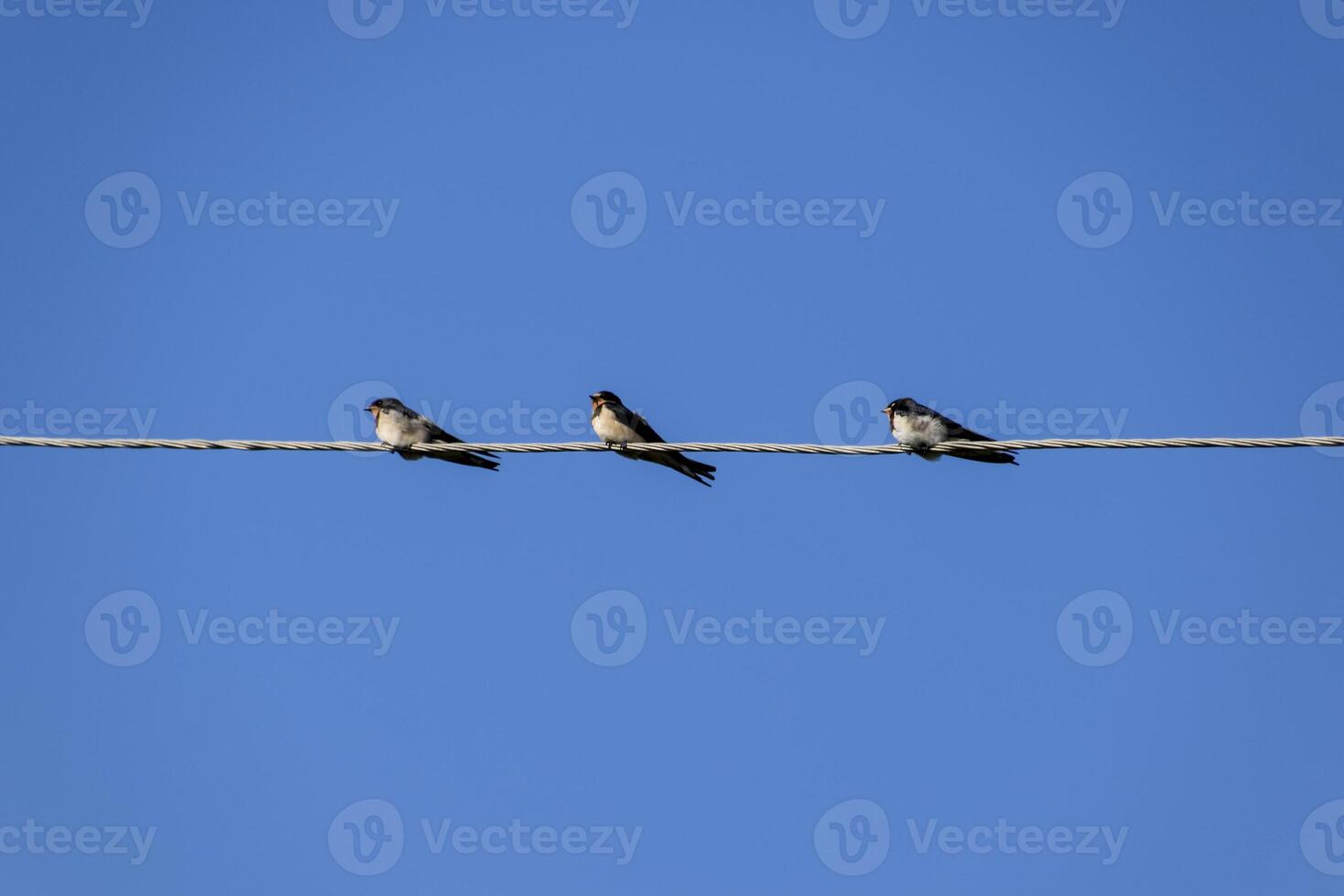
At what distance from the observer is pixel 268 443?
9.41 m

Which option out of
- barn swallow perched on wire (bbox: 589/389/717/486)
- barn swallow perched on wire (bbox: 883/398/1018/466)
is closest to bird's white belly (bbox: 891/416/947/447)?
barn swallow perched on wire (bbox: 883/398/1018/466)

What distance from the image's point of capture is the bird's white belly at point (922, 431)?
12.5 metres

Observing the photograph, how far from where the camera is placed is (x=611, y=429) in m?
13.0

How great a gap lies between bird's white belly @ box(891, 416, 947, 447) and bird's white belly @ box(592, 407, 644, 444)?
1855mm

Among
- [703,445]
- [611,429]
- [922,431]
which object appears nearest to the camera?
[703,445]

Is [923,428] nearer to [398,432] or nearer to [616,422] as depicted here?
[616,422]

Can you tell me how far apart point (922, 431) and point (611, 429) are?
2200 mm

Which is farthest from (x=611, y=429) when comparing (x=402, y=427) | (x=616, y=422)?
(x=402, y=427)

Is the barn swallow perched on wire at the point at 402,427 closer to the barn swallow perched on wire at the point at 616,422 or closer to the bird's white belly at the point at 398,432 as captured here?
the bird's white belly at the point at 398,432

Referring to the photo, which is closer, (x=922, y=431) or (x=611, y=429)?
(x=922, y=431)

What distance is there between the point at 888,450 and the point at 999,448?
0.62 meters

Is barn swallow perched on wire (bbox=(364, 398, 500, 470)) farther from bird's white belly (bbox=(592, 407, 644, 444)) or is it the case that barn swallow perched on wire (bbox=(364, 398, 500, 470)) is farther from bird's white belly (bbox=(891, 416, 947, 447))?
bird's white belly (bbox=(891, 416, 947, 447))

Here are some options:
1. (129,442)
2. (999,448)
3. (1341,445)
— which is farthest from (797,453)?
(129,442)

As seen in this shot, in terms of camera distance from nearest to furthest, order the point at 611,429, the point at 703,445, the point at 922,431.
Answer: the point at 703,445 → the point at 922,431 → the point at 611,429
